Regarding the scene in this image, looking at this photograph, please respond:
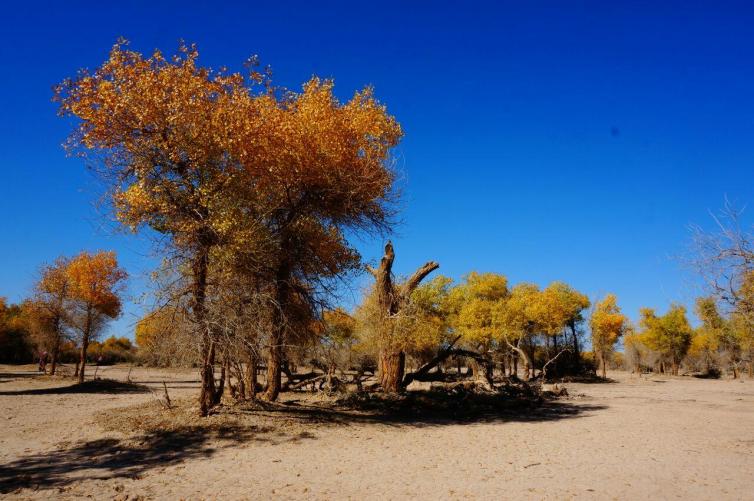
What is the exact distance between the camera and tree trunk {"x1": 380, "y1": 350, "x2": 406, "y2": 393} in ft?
64.8

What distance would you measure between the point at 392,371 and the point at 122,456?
457 inches

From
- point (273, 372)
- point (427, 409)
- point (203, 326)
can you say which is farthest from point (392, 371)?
point (203, 326)

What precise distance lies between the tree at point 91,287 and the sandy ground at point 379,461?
1730 centimetres

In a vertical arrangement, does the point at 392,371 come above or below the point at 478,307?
below

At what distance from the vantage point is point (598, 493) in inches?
319

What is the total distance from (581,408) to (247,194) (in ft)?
59.3

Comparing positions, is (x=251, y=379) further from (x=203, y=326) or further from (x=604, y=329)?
(x=604, y=329)

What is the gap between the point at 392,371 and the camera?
64.9ft

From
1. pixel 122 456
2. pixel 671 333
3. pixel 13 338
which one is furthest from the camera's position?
pixel 671 333

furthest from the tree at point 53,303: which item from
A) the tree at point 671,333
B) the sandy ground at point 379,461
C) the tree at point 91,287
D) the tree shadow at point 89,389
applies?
the tree at point 671,333

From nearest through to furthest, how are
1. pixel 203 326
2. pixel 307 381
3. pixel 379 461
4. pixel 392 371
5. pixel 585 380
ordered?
pixel 379 461, pixel 203 326, pixel 392 371, pixel 307 381, pixel 585 380

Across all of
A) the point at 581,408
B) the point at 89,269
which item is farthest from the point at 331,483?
the point at 89,269

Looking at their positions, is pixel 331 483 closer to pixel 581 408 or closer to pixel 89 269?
pixel 581 408

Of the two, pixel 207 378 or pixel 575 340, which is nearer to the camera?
pixel 207 378
